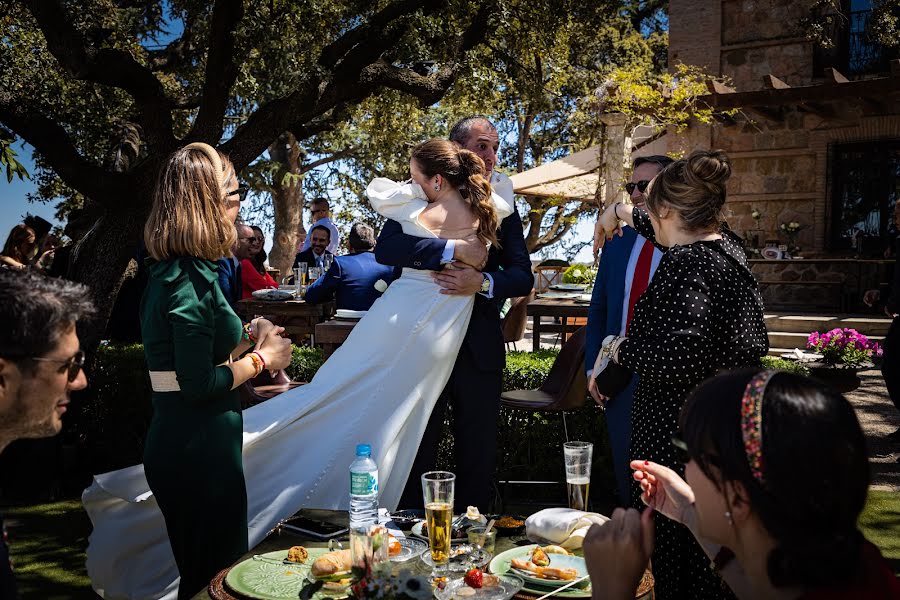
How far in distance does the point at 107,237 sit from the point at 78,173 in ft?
2.44

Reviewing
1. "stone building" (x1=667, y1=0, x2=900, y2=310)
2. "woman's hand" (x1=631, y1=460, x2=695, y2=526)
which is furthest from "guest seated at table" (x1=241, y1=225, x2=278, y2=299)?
"stone building" (x1=667, y1=0, x2=900, y2=310)

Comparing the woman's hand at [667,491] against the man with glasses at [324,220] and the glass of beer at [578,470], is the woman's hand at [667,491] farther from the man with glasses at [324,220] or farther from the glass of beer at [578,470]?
the man with glasses at [324,220]

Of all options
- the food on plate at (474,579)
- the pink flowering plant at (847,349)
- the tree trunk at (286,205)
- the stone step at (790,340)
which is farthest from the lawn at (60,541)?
the tree trunk at (286,205)

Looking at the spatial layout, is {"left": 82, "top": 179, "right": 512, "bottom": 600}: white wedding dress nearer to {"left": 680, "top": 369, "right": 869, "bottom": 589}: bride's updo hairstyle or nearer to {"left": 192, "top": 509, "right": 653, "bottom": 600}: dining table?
{"left": 192, "top": 509, "right": 653, "bottom": 600}: dining table

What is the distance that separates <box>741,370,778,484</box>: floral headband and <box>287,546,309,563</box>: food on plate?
4.90 ft

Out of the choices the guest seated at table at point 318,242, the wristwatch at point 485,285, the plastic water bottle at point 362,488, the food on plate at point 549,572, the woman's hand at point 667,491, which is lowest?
the food on plate at point 549,572

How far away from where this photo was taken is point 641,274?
4.03 meters

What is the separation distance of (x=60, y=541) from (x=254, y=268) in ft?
13.3

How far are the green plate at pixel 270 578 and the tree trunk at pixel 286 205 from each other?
68.6 feet

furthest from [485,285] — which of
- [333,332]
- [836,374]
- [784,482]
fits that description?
[836,374]

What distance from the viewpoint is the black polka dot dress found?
2.52 meters

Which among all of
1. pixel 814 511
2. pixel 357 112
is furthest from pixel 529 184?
pixel 814 511

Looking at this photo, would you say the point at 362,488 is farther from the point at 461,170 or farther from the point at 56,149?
the point at 56,149

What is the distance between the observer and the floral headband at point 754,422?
1433 millimetres
